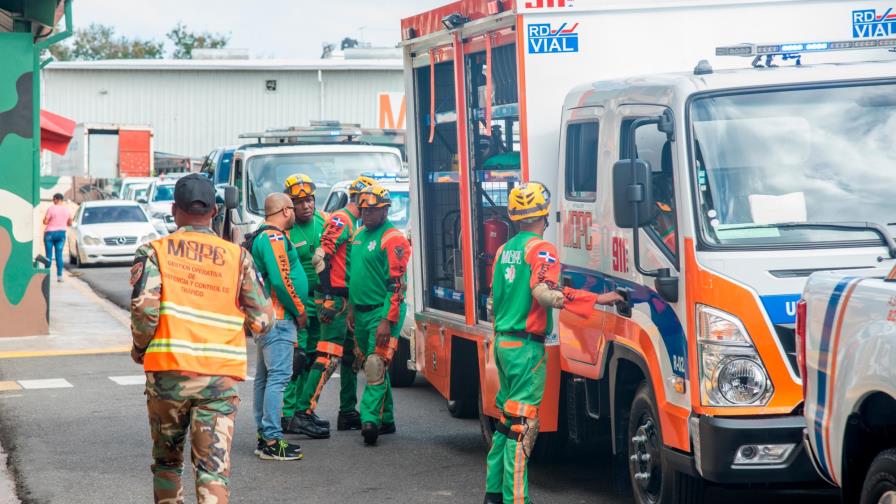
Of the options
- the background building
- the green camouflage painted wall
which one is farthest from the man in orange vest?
the background building

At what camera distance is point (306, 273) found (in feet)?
34.1

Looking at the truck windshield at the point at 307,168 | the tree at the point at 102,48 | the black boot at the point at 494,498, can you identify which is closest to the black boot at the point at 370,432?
the black boot at the point at 494,498

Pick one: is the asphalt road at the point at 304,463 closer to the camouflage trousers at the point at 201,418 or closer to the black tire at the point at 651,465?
the black tire at the point at 651,465

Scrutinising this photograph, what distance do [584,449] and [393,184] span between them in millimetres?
5661

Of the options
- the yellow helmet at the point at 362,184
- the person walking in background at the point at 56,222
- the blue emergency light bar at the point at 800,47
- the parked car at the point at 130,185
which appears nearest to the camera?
the blue emergency light bar at the point at 800,47

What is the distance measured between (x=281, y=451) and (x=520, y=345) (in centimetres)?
269

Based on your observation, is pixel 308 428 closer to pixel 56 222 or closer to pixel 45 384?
pixel 45 384

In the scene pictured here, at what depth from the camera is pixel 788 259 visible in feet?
20.8

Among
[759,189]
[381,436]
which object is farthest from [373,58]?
[759,189]

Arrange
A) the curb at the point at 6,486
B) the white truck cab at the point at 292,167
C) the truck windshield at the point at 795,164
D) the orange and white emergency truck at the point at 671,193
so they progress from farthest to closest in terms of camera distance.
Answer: the white truck cab at the point at 292,167
the curb at the point at 6,486
the truck windshield at the point at 795,164
the orange and white emergency truck at the point at 671,193

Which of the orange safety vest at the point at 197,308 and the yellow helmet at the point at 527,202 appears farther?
the yellow helmet at the point at 527,202

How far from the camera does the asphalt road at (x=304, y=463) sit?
828cm

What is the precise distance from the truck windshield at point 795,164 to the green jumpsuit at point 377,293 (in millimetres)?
3541

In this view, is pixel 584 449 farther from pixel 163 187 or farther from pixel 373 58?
pixel 373 58
